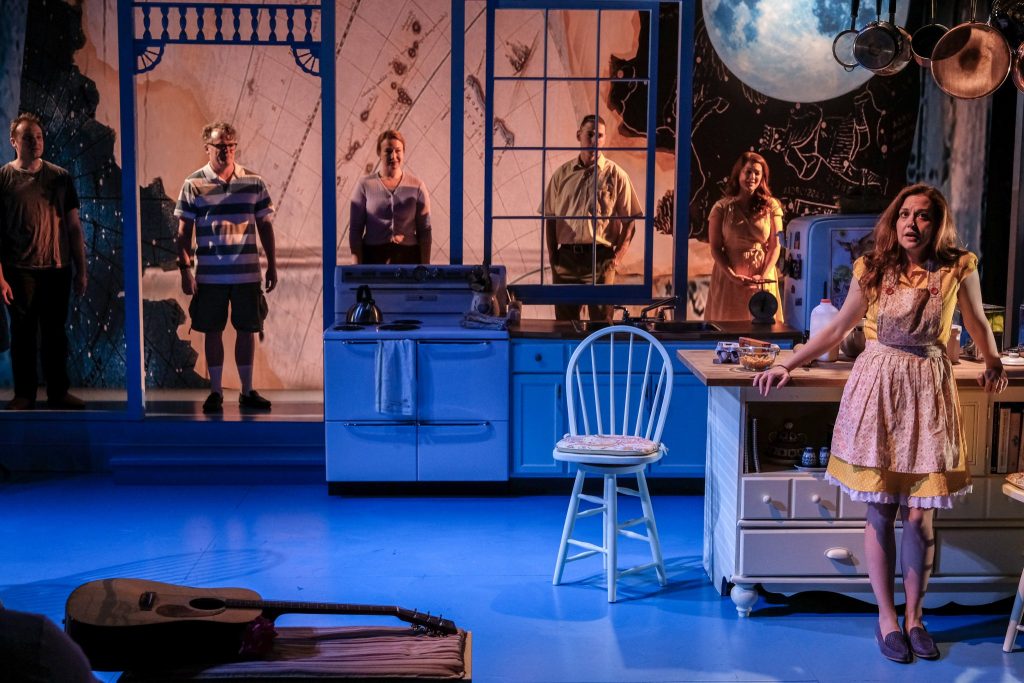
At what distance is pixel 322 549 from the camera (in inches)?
191

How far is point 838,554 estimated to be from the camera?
13.1ft

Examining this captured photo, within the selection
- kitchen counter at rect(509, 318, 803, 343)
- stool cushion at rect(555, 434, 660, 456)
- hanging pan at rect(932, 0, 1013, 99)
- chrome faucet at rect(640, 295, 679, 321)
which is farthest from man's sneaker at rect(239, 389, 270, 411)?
hanging pan at rect(932, 0, 1013, 99)

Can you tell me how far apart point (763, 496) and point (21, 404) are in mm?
4214

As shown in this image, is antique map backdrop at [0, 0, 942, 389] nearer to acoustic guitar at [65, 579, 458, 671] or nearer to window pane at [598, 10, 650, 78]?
window pane at [598, 10, 650, 78]

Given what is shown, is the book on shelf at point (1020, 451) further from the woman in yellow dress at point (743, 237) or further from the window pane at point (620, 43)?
the window pane at point (620, 43)

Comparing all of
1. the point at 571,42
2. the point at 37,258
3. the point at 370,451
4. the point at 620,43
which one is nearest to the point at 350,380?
the point at 370,451

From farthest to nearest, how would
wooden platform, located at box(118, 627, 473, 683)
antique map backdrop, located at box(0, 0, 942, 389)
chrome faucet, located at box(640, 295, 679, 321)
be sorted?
1. antique map backdrop, located at box(0, 0, 942, 389)
2. chrome faucet, located at box(640, 295, 679, 321)
3. wooden platform, located at box(118, 627, 473, 683)

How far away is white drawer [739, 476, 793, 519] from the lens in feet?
13.0

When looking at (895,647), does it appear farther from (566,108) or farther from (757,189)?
(566,108)

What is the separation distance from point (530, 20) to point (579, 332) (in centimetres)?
282

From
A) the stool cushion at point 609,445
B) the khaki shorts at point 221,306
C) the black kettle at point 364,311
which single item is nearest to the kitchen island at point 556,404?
the black kettle at point 364,311

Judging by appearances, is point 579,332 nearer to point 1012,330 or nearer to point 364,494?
Answer: point 364,494

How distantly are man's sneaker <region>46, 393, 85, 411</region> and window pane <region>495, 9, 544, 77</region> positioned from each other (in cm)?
331

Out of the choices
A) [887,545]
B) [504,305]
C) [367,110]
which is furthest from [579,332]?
[367,110]
